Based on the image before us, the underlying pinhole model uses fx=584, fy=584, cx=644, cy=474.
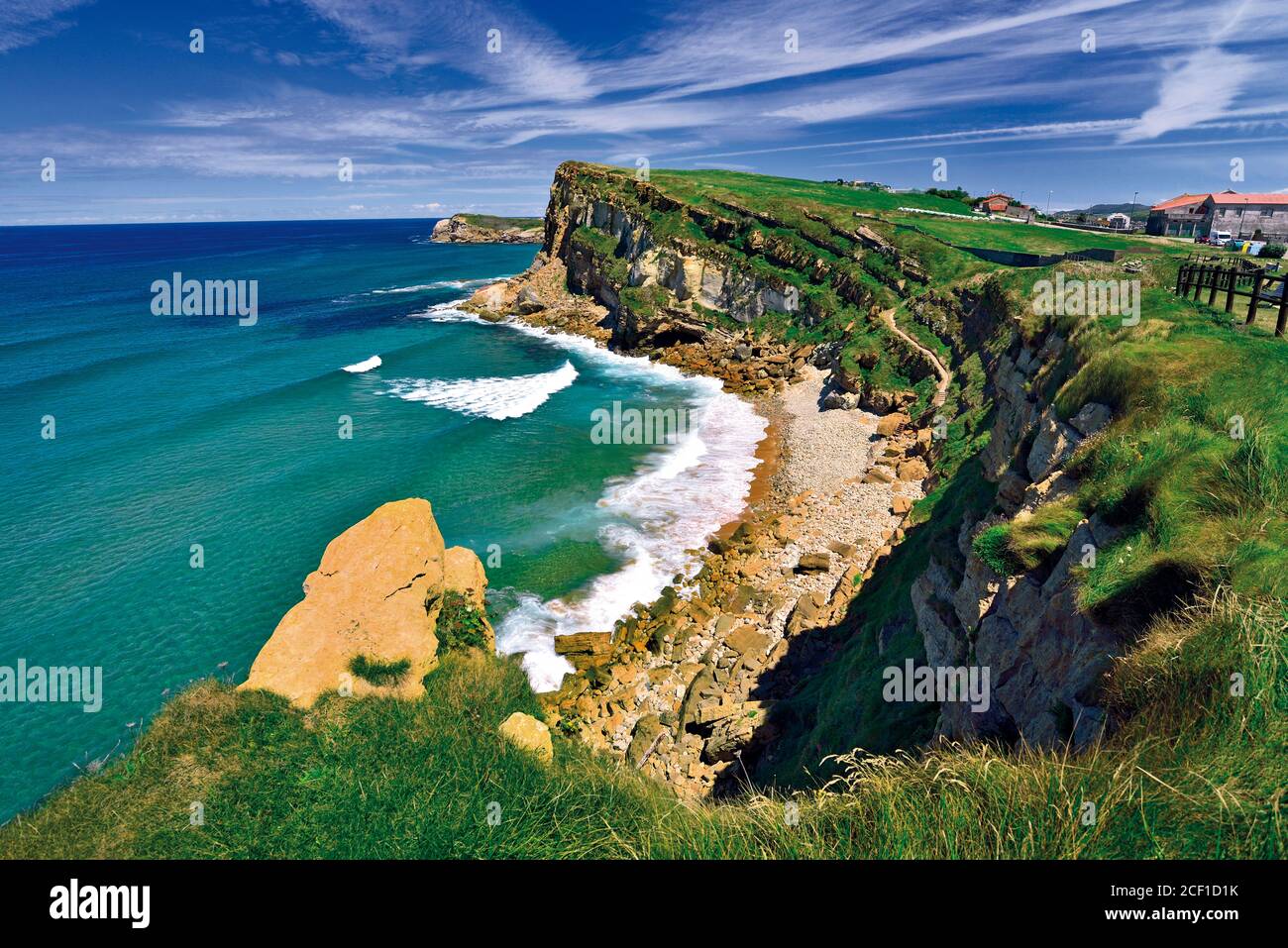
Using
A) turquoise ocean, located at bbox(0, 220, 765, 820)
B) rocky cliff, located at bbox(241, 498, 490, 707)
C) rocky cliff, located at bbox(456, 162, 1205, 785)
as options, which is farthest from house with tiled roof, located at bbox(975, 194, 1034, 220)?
rocky cliff, located at bbox(241, 498, 490, 707)

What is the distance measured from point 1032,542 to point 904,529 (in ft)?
49.2

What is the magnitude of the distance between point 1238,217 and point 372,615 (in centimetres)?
9475

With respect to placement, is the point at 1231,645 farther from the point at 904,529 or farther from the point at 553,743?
the point at 904,529

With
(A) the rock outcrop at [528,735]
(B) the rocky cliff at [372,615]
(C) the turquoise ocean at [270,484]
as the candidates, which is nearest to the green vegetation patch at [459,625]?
(B) the rocky cliff at [372,615]

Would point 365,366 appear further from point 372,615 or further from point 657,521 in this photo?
point 372,615

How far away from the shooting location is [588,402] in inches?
1905

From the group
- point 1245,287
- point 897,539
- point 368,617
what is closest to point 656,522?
point 897,539

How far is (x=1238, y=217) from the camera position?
6531 centimetres

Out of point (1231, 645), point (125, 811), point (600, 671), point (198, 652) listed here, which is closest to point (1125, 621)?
point (1231, 645)

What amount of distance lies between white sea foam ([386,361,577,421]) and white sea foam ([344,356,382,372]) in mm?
4924

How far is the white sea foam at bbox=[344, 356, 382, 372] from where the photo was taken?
5591 centimetres

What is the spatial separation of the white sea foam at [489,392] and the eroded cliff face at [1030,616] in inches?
1429

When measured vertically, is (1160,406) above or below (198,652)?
above

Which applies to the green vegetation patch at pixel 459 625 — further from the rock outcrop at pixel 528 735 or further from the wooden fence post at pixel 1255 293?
the wooden fence post at pixel 1255 293
